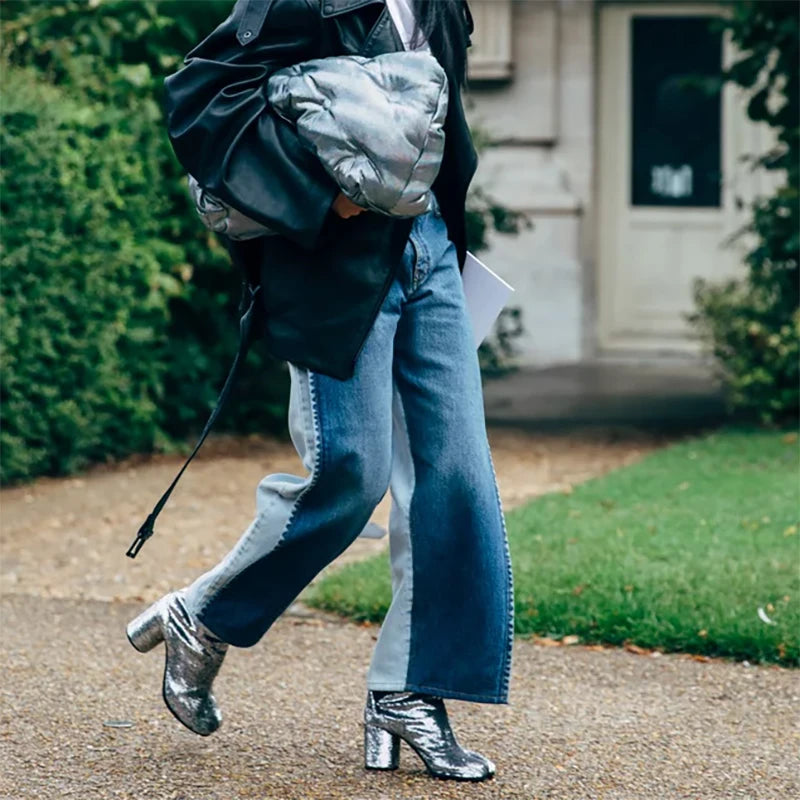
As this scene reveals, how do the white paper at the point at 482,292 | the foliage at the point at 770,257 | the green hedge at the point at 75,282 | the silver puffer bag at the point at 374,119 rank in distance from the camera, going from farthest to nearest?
the foliage at the point at 770,257 → the green hedge at the point at 75,282 → the white paper at the point at 482,292 → the silver puffer bag at the point at 374,119

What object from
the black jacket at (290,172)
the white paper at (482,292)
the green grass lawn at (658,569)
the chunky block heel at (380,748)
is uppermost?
the black jacket at (290,172)

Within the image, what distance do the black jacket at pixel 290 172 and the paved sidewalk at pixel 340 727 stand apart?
89cm

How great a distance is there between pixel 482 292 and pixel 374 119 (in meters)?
0.67

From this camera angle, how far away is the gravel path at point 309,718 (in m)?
3.39

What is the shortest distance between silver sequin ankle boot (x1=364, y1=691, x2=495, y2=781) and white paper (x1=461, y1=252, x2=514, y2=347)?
0.77 metres

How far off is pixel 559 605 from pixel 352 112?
219 centimetres

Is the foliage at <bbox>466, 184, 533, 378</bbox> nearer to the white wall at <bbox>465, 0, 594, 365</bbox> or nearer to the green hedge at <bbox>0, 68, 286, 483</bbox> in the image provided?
the green hedge at <bbox>0, 68, 286, 483</bbox>

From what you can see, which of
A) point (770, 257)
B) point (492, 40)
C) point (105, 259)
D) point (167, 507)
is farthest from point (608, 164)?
point (167, 507)

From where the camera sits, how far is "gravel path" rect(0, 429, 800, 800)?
11.1 feet

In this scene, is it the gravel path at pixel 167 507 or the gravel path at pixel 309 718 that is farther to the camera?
the gravel path at pixel 167 507

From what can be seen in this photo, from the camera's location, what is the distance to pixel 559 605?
4812 millimetres

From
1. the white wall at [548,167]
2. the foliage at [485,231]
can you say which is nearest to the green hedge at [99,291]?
the foliage at [485,231]

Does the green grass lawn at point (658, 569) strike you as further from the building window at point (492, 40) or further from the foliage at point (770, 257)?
the building window at point (492, 40)

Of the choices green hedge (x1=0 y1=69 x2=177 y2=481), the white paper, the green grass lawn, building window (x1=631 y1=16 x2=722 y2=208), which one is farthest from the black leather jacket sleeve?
building window (x1=631 y1=16 x2=722 y2=208)
